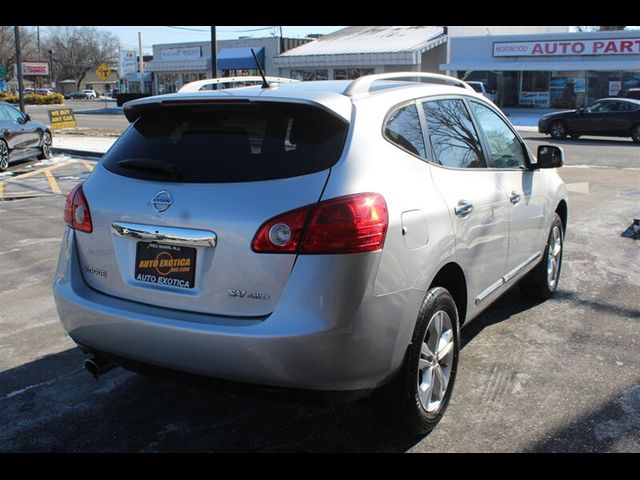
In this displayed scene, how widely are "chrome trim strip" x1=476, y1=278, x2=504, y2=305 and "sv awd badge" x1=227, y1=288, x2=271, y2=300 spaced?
5.39 ft

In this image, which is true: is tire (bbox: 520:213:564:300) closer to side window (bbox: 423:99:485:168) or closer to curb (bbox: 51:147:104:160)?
side window (bbox: 423:99:485:168)

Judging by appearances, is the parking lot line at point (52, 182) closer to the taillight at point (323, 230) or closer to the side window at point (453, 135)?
the side window at point (453, 135)

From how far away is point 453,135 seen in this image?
3.92 m

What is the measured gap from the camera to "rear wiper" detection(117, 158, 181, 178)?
308cm

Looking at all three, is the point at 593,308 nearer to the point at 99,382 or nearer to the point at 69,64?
the point at 99,382

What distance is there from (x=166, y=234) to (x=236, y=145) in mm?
529

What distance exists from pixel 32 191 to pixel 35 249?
5368 millimetres

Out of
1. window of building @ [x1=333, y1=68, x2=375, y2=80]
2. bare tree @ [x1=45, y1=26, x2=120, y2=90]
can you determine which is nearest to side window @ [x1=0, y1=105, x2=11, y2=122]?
window of building @ [x1=333, y1=68, x2=375, y2=80]

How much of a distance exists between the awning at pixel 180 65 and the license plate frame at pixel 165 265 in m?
51.5

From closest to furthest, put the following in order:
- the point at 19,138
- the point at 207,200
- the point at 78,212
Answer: the point at 207,200 → the point at 78,212 → the point at 19,138

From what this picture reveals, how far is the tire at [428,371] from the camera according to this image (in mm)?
3100

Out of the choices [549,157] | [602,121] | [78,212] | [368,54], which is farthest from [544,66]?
[78,212]

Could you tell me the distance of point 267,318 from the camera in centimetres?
276

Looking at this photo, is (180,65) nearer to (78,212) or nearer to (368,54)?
(368,54)
